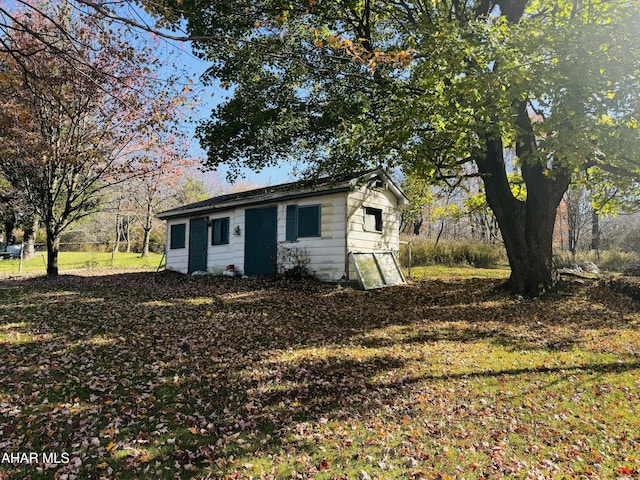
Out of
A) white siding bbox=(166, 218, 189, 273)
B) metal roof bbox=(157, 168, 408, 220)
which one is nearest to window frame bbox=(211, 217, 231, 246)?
metal roof bbox=(157, 168, 408, 220)

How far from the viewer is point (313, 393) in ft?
14.9

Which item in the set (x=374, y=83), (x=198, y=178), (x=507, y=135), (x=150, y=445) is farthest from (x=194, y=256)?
(x=198, y=178)

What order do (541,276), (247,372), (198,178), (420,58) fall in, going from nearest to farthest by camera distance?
(247,372)
(420,58)
(541,276)
(198,178)

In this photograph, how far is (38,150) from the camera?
40.0ft

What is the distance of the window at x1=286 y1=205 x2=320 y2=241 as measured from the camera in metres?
13.0

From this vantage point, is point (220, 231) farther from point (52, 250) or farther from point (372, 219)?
point (372, 219)

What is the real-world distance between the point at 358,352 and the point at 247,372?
1847 millimetres

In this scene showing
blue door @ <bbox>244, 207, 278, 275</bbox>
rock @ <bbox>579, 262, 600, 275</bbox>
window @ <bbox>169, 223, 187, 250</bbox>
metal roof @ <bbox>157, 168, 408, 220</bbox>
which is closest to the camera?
metal roof @ <bbox>157, 168, 408, 220</bbox>

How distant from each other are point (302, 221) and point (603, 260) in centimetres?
1689

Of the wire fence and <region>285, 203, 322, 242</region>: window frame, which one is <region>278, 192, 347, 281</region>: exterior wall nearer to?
<region>285, 203, 322, 242</region>: window frame

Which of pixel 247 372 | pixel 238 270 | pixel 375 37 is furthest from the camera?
pixel 238 270

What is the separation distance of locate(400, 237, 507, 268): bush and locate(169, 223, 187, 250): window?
1079cm

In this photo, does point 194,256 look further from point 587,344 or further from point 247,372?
point 587,344

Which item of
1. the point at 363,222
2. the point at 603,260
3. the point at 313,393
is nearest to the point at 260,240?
the point at 363,222
